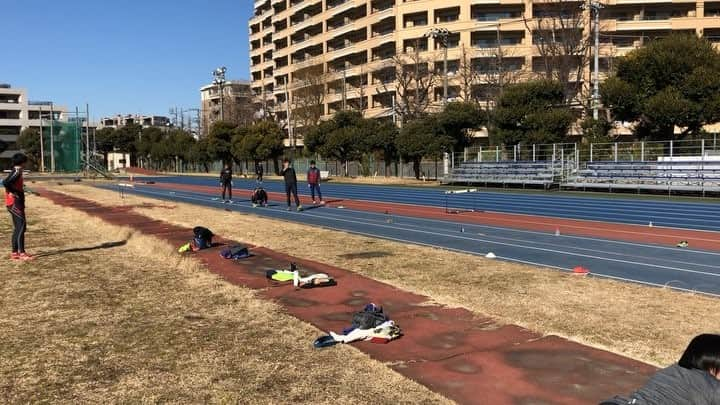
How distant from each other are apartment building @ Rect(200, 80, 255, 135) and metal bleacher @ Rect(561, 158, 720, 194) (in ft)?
224

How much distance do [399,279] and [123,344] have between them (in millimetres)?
3953

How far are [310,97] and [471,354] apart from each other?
73.4 meters

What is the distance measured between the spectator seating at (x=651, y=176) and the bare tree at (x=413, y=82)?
87.7 feet

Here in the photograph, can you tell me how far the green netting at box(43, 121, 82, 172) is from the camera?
180ft

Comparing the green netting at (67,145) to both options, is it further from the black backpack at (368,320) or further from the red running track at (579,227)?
the black backpack at (368,320)

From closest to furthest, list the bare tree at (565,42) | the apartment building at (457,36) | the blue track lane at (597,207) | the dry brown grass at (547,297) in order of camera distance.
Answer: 1. the dry brown grass at (547,297)
2. the blue track lane at (597,207)
3. the bare tree at (565,42)
4. the apartment building at (457,36)

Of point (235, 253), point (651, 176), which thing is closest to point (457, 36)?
point (651, 176)

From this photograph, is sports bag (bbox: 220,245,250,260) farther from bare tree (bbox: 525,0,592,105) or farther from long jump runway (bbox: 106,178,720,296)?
bare tree (bbox: 525,0,592,105)

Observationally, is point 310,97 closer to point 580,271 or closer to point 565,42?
point 565,42

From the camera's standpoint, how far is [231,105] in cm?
9394

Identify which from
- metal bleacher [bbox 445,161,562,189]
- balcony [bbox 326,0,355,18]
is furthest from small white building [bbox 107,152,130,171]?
metal bleacher [bbox 445,161,562,189]

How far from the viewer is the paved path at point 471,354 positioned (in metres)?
4.30

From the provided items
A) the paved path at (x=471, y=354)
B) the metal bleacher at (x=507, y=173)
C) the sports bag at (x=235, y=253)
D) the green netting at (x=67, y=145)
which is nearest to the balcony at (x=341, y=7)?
the green netting at (x=67, y=145)

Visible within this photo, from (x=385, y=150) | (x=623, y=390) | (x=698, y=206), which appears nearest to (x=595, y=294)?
(x=623, y=390)
